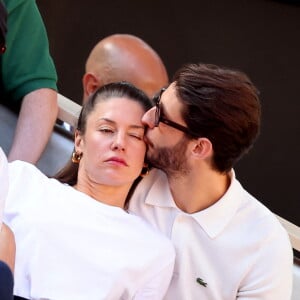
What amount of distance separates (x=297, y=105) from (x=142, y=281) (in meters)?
3.26

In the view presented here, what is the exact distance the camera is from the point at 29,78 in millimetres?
1988

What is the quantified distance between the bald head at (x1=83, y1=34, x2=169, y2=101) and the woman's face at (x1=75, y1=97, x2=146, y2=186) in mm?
402

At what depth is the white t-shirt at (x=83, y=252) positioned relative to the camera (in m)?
1.44

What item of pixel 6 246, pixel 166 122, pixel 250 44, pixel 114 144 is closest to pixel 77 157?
pixel 114 144

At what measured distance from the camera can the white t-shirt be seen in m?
1.44

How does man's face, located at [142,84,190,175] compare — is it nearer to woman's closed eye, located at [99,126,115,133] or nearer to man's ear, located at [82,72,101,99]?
woman's closed eye, located at [99,126,115,133]

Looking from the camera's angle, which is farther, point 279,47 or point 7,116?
point 279,47

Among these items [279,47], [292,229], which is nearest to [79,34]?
[279,47]

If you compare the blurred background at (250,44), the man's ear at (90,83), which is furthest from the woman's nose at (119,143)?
the blurred background at (250,44)

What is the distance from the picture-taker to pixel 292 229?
1765 mm

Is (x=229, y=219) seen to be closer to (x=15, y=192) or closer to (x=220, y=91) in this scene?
(x=220, y=91)

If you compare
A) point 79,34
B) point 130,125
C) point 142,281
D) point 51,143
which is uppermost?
point 130,125

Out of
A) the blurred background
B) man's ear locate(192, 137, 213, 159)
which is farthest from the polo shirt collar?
the blurred background

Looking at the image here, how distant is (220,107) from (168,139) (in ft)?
0.46
